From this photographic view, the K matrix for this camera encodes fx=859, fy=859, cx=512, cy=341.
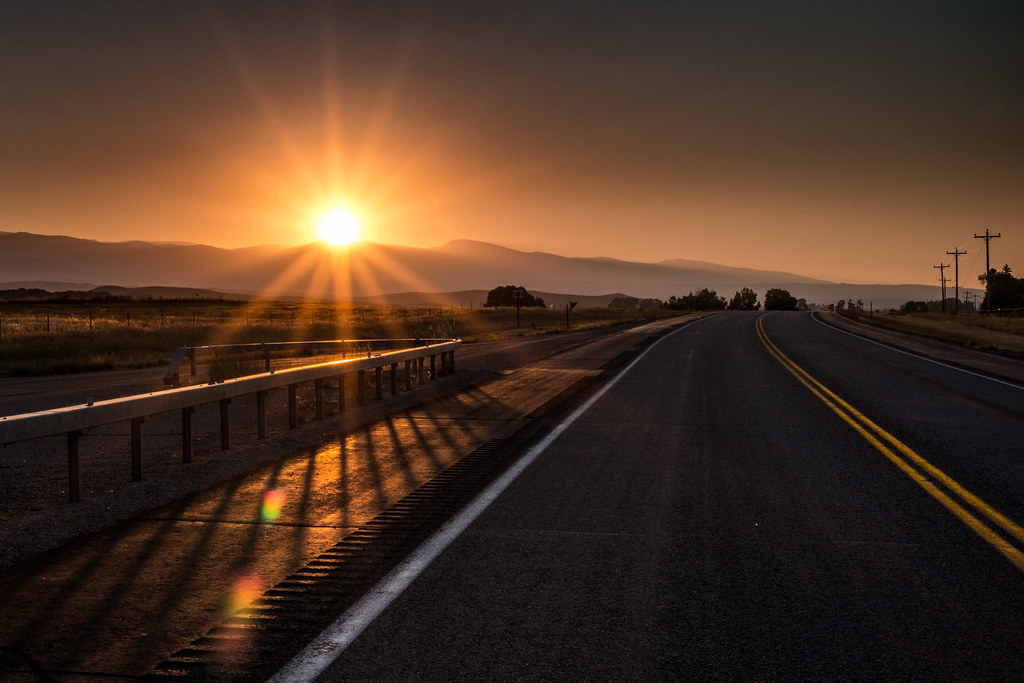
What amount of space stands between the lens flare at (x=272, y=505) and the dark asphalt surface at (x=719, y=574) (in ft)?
5.38

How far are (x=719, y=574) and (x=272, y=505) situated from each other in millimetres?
3710

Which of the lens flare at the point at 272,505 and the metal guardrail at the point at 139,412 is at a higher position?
the metal guardrail at the point at 139,412

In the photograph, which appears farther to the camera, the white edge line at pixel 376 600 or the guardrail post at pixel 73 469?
the guardrail post at pixel 73 469

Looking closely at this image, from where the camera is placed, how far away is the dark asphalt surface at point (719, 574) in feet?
12.7

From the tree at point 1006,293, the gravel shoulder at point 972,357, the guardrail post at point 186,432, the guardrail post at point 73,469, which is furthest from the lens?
the tree at point 1006,293

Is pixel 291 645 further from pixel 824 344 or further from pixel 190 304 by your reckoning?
pixel 190 304

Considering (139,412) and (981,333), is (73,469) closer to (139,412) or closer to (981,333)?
(139,412)

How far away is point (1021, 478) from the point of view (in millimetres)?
8047

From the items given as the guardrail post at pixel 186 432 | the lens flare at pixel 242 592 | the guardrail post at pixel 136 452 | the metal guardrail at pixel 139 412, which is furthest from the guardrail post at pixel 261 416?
the lens flare at pixel 242 592

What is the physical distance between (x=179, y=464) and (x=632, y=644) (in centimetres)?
602

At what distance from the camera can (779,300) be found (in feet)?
509

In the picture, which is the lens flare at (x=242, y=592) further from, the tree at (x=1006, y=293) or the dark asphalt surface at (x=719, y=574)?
the tree at (x=1006, y=293)

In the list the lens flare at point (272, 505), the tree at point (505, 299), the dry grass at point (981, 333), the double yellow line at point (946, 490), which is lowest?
the double yellow line at point (946, 490)

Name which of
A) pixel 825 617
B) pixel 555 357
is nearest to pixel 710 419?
pixel 825 617
